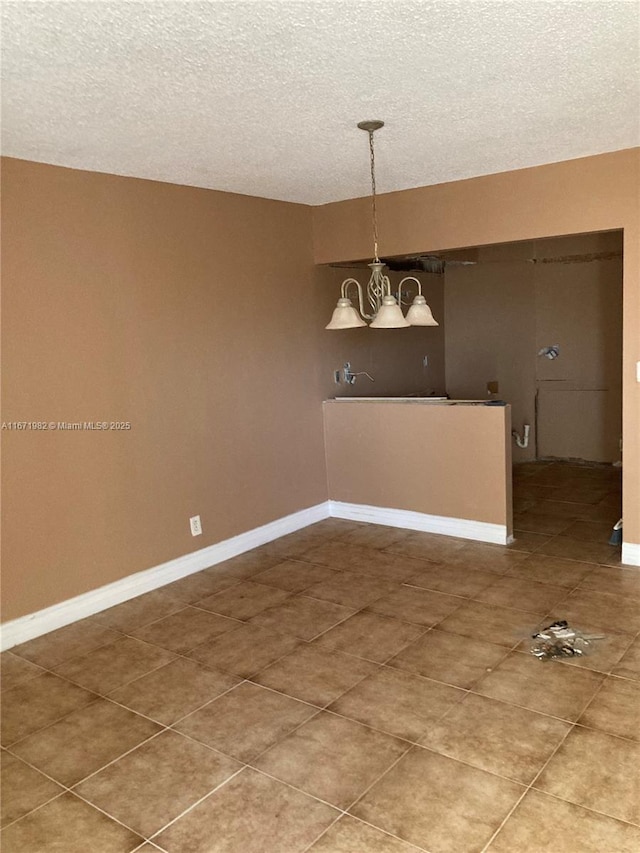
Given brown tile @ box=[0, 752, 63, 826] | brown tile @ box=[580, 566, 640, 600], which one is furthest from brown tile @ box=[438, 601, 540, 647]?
brown tile @ box=[0, 752, 63, 826]

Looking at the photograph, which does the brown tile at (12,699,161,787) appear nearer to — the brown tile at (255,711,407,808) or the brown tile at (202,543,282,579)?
the brown tile at (255,711,407,808)

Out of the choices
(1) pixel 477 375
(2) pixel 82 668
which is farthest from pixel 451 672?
(1) pixel 477 375

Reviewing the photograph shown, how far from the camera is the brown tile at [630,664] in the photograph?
2.83 m

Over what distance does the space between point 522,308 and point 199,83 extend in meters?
5.06

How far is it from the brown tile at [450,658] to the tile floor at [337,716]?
1 centimetres

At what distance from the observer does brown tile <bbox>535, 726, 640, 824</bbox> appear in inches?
82.3

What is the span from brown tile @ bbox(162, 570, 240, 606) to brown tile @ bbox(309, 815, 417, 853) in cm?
200

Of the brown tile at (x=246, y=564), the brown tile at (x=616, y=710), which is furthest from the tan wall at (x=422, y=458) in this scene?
the brown tile at (x=616, y=710)

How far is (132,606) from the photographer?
385 centimetres

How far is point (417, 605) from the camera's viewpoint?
3.65 metres

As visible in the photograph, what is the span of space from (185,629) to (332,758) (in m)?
1.36

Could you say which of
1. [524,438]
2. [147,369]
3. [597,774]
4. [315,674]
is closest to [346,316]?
[147,369]

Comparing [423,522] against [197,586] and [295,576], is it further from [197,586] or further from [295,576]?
[197,586]

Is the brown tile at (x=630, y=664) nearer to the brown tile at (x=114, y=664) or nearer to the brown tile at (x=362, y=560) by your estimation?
the brown tile at (x=362, y=560)
